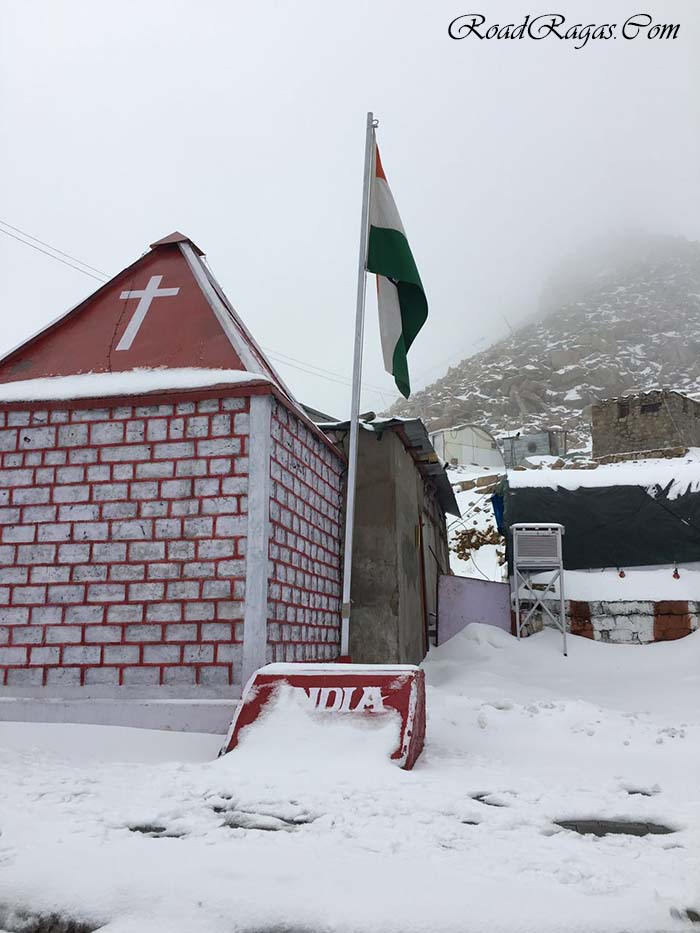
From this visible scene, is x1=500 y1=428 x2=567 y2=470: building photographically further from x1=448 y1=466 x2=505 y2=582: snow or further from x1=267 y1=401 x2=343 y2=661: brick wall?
x1=267 y1=401 x2=343 y2=661: brick wall

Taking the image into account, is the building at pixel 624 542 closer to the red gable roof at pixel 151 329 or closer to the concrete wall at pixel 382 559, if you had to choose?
the concrete wall at pixel 382 559

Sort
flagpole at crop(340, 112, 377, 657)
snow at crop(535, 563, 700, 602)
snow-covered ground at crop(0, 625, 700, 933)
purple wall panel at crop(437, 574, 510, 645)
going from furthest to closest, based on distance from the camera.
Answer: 1. purple wall panel at crop(437, 574, 510, 645)
2. snow at crop(535, 563, 700, 602)
3. flagpole at crop(340, 112, 377, 657)
4. snow-covered ground at crop(0, 625, 700, 933)

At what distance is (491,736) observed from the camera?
6.20 metres

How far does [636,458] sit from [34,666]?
22714 mm

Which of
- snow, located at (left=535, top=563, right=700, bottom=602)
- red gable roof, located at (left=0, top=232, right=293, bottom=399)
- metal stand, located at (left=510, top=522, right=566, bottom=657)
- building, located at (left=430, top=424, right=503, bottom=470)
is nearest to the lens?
red gable roof, located at (left=0, top=232, right=293, bottom=399)

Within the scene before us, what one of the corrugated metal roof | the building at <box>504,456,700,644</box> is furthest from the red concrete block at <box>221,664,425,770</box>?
the building at <box>504,456,700,644</box>

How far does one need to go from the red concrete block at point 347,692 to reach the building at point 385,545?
334cm

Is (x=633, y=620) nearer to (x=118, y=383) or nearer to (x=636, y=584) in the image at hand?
(x=636, y=584)

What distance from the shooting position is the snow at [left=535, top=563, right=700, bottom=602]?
11172 mm

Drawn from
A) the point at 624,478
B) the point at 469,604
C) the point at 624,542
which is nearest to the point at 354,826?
the point at 469,604

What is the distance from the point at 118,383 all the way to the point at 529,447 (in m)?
36.9

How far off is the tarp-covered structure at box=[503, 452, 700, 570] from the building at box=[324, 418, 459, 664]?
3772mm

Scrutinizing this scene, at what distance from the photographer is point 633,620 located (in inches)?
433

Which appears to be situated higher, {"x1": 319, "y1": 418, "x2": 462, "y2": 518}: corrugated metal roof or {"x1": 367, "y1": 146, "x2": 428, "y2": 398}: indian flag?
{"x1": 367, "y1": 146, "x2": 428, "y2": 398}: indian flag
